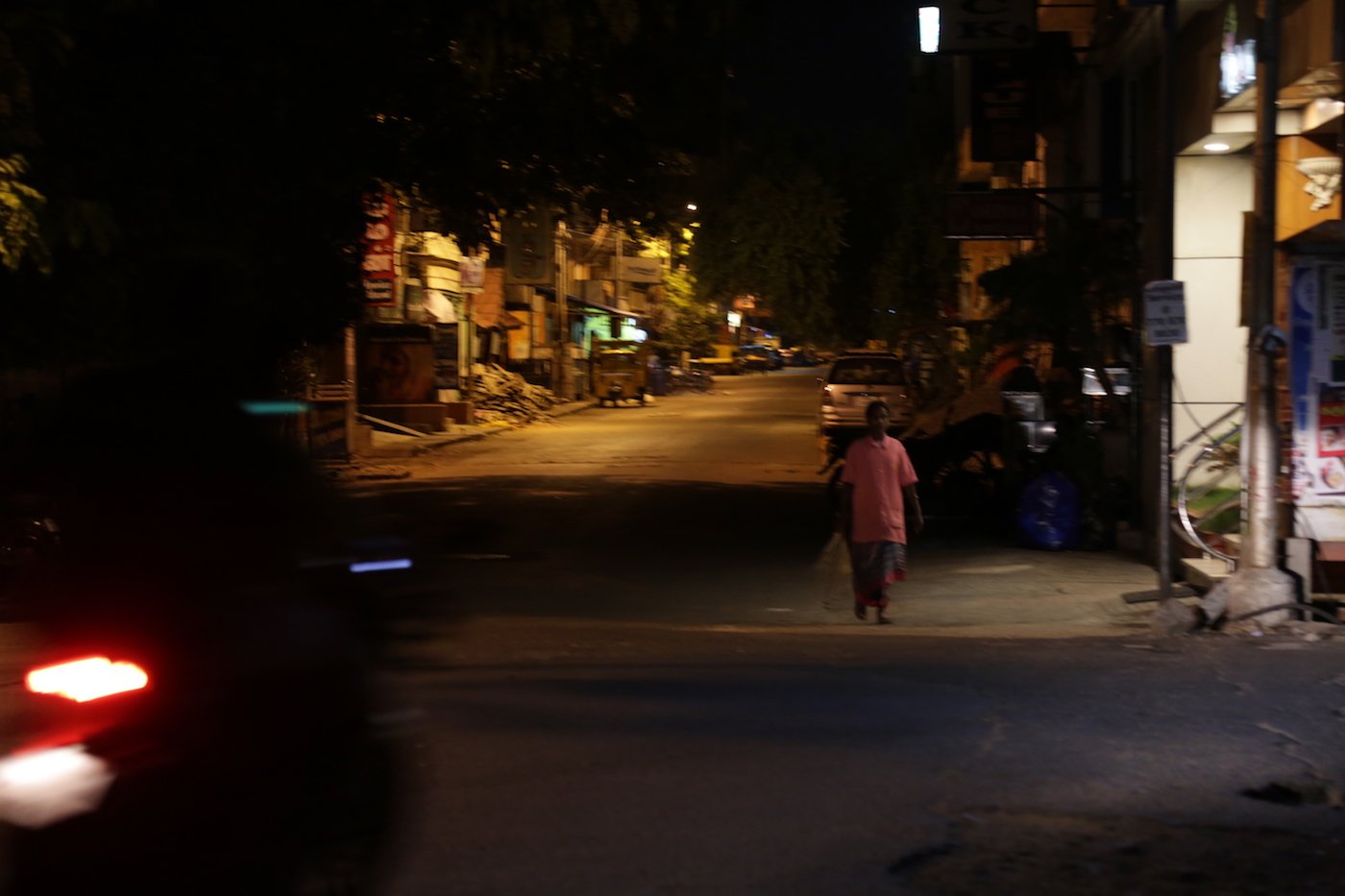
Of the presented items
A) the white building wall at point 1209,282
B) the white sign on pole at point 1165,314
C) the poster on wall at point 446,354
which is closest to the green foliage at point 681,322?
the poster on wall at point 446,354

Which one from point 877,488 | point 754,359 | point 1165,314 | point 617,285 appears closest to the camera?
point 1165,314

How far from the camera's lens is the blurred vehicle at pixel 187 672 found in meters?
3.92

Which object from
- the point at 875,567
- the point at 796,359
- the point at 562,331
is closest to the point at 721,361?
the point at 562,331

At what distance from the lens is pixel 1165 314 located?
11164mm

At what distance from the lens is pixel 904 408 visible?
30.3 m

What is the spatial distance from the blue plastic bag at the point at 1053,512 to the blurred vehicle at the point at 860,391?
12.3 metres

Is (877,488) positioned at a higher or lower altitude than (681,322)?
lower

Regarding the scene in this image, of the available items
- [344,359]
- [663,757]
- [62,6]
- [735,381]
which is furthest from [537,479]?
[735,381]

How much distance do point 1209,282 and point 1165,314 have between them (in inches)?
149

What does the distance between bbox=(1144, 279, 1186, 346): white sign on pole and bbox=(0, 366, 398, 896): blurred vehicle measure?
26.7ft

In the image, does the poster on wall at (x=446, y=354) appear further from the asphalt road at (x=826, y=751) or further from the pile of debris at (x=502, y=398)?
the asphalt road at (x=826, y=751)

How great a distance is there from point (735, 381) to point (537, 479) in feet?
173

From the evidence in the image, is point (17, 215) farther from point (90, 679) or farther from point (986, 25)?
point (986, 25)

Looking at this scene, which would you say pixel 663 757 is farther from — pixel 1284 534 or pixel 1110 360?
pixel 1110 360
